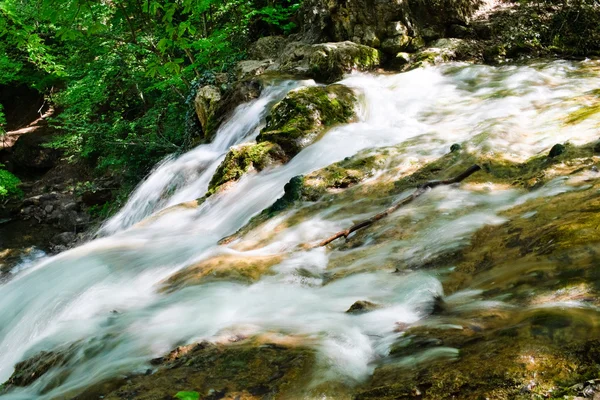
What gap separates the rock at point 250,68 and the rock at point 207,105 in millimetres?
733

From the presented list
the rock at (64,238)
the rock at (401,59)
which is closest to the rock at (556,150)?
the rock at (401,59)

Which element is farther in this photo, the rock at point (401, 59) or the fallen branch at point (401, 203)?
the rock at point (401, 59)

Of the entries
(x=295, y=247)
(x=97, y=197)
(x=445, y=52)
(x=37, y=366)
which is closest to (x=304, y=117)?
(x=295, y=247)

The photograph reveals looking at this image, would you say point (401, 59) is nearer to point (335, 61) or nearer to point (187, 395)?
point (335, 61)

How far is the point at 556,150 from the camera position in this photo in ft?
14.1

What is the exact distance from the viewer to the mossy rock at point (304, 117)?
690 centimetres

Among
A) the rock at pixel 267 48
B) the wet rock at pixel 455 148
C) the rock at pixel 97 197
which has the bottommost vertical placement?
the rock at pixel 97 197

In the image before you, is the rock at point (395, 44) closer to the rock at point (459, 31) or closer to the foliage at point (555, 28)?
the rock at point (459, 31)

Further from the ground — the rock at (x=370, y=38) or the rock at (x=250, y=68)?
the rock at (x=250, y=68)

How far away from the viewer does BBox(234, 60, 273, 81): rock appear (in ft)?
35.2

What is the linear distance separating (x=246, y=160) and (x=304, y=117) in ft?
3.67

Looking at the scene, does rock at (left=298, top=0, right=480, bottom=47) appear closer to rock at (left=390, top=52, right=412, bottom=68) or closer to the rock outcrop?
rock at (left=390, top=52, right=412, bottom=68)

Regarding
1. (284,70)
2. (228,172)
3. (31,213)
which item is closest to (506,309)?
(228,172)

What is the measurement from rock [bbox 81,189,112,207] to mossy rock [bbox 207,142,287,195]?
8487 mm
